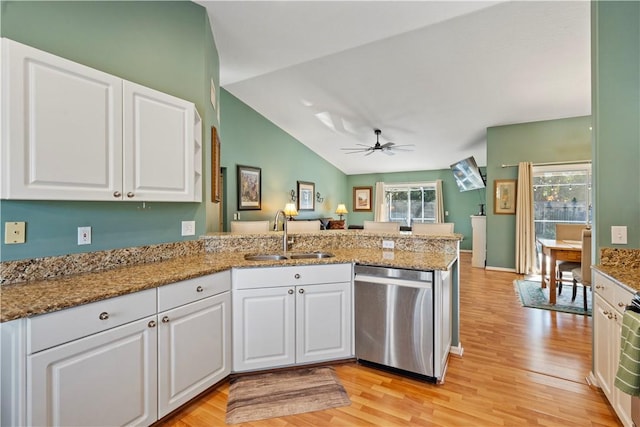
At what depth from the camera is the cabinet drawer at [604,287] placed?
5.64ft

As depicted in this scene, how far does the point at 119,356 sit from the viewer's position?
1.47 metres

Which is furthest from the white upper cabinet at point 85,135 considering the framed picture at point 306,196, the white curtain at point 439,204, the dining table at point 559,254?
the white curtain at point 439,204

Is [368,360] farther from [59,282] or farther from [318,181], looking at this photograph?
[318,181]

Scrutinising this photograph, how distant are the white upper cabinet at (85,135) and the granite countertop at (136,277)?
0.45m

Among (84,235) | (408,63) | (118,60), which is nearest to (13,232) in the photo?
(84,235)

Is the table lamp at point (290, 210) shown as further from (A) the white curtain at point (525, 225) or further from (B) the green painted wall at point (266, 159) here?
(A) the white curtain at point (525, 225)

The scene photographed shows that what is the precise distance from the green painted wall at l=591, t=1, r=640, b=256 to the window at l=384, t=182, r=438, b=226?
24.8 ft

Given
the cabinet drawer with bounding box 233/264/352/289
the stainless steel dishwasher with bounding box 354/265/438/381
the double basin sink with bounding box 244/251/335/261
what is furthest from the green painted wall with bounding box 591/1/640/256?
the double basin sink with bounding box 244/251/335/261

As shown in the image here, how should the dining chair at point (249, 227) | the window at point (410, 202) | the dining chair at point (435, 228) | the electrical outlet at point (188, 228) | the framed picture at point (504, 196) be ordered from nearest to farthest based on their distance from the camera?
the electrical outlet at point (188, 228) → the dining chair at point (435, 228) → the dining chair at point (249, 227) → the framed picture at point (504, 196) → the window at point (410, 202)

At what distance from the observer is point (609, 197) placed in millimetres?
2047

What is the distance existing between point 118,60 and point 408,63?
3478mm

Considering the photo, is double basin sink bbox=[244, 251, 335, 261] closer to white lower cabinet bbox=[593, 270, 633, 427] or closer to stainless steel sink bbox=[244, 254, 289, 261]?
stainless steel sink bbox=[244, 254, 289, 261]

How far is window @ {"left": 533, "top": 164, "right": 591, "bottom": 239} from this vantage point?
548 centimetres

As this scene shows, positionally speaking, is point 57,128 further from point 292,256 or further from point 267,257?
point 292,256
